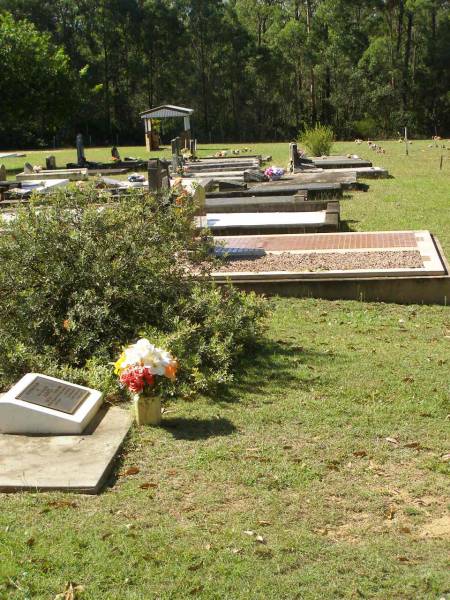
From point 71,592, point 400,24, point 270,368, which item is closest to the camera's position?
point 71,592

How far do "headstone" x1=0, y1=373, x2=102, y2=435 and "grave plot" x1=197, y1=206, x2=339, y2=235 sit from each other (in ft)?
24.0

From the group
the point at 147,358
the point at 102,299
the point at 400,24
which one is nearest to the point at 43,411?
the point at 147,358

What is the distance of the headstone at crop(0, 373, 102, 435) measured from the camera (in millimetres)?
5801

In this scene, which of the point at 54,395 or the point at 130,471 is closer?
the point at 130,471

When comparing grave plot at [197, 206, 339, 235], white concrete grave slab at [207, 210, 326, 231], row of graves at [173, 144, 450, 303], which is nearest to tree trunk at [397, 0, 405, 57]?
row of graves at [173, 144, 450, 303]

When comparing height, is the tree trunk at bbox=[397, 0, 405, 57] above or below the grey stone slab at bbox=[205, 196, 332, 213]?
above

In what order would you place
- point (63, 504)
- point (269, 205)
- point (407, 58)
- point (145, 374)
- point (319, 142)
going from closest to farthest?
point (63, 504) → point (145, 374) → point (269, 205) → point (319, 142) → point (407, 58)

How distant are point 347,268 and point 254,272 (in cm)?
117

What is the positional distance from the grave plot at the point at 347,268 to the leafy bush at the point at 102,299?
102cm

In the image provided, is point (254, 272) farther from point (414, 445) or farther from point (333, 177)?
point (333, 177)

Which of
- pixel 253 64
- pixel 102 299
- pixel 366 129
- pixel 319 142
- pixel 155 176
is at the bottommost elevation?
pixel 366 129

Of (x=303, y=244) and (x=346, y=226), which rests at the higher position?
(x=303, y=244)

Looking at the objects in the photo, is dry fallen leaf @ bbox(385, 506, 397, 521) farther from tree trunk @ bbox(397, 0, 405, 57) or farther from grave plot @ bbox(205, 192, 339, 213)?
tree trunk @ bbox(397, 0, 405, 57)

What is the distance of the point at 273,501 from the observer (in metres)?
4.77
